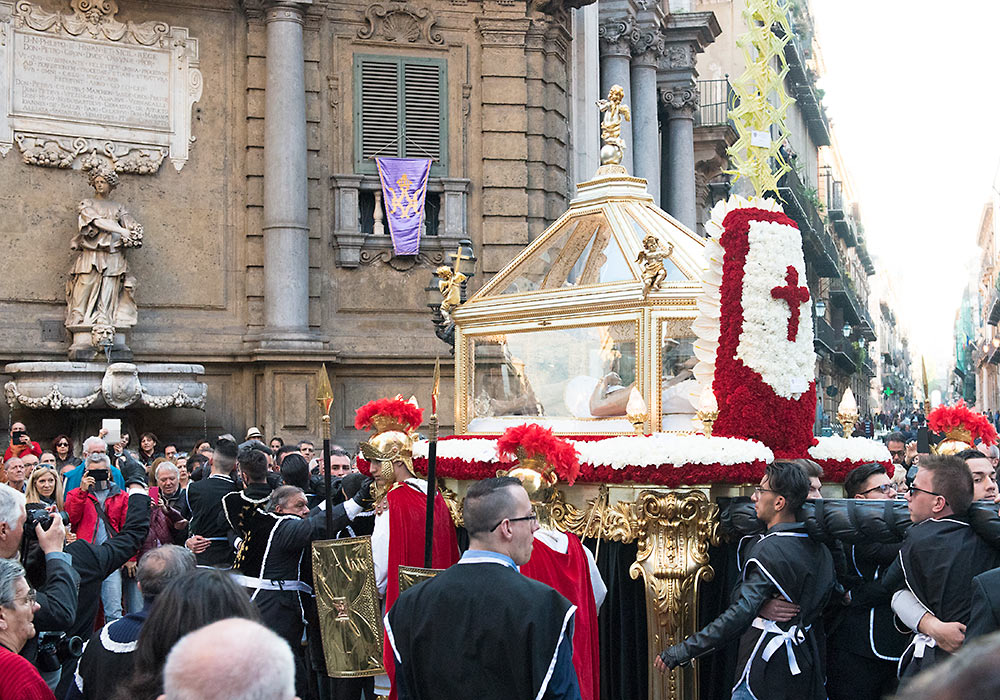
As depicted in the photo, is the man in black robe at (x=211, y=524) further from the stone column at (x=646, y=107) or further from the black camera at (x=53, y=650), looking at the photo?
the stone column at (x=646, y=107)

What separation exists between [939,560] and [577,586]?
1717 mm

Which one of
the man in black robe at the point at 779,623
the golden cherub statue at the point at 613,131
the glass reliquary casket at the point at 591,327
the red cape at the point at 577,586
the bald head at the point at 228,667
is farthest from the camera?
the golden cherub statue at the point at 613,131

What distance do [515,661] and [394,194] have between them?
1374cm

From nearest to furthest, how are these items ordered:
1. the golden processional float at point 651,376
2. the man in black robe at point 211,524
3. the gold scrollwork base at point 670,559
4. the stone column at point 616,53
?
1. the gold scrollwork base at point 670,559
2. the golden processional float at point 651,376
3. the man in black robe at point 211,524
4. the stone column at point 616,53

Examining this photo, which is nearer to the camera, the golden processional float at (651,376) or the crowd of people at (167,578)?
the crowd of people at (167,578)

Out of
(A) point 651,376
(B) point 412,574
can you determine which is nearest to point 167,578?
(B) point 412,574

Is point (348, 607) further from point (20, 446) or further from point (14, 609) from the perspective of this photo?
point (20, 446)

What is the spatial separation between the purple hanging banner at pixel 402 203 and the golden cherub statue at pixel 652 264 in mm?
9752

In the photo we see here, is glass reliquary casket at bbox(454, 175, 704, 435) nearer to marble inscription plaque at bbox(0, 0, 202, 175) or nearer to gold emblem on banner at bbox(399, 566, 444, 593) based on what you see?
gold emblem on banner at bbox(399, 566, 444, 593)

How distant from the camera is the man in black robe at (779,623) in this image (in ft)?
15.9

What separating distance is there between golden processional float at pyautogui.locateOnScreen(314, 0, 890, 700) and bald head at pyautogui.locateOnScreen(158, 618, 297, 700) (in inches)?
129

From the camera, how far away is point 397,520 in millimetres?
6367

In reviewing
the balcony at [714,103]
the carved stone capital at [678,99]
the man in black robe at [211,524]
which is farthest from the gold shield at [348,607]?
the balcony at [714,103]

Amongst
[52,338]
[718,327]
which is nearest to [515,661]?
[718,327]
